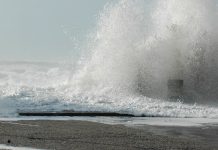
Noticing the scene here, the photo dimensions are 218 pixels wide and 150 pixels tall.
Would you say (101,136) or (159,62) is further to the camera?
(159,62)

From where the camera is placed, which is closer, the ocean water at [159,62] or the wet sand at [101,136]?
the wet sand at [101,136]

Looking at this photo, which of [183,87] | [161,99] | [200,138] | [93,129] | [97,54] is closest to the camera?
[200,138]

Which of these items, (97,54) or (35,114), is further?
(97,54)

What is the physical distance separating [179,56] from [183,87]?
68.3 inches

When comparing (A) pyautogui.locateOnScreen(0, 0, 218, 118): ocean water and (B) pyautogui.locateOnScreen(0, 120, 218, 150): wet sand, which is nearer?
(B) pyautogui.locateOnScreen(0, 120, 218, 150): wet sand

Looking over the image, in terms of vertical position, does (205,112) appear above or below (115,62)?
below

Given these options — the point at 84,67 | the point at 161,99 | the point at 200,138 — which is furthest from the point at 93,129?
the point at 84,67

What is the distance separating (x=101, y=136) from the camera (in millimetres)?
10484

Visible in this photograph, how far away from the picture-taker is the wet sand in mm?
9305

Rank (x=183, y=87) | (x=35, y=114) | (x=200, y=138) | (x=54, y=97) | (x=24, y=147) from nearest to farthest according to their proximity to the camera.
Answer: (x=24, y=147)
(x=200, y=138)
(x=35, y=114)
(x=54, y=97)
(x=183, y=87)

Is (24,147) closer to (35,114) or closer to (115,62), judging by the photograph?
(35,114)

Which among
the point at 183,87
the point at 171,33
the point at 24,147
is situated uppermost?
the point at 171,33

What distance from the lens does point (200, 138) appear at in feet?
35.3

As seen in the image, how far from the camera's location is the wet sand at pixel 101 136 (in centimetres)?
Answer: 930
